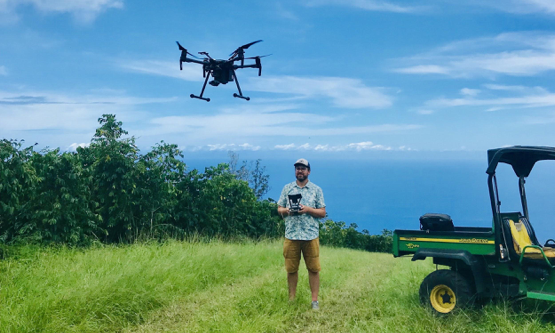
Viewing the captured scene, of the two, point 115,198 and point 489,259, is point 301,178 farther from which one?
point 115,198

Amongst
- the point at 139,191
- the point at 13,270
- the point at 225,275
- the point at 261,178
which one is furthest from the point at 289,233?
the point at 261,178

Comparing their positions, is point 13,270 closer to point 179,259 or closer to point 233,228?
point 179,259

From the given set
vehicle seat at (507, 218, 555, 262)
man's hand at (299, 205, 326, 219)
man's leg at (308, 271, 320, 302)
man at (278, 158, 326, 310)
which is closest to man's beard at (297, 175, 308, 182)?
man at (278, 158, 326, 310)

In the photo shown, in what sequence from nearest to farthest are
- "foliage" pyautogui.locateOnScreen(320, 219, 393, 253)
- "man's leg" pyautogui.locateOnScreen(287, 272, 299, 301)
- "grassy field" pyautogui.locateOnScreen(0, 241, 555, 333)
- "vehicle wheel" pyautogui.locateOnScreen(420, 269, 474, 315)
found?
"grassy field" pyautogui.locateOnScreen(0, 241, 555, 333) < "vehicle wheel" pyautogui.locateOnScreen(420, 269, 474, 315) < "man's leg" pyautogui.locateOnScreen(287, 272, 299, 301) < "foliage" pyautogui.locateOnScreen(320, 219, 393, 253)

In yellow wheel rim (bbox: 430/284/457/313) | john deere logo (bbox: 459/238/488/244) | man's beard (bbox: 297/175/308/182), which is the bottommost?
yellow wheel rim (bbox: 430/284/457/313)

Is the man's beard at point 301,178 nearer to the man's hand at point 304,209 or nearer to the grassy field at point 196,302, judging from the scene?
the man's hand at point 304,209

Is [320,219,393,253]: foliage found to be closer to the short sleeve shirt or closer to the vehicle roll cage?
the vehicle roll cage
